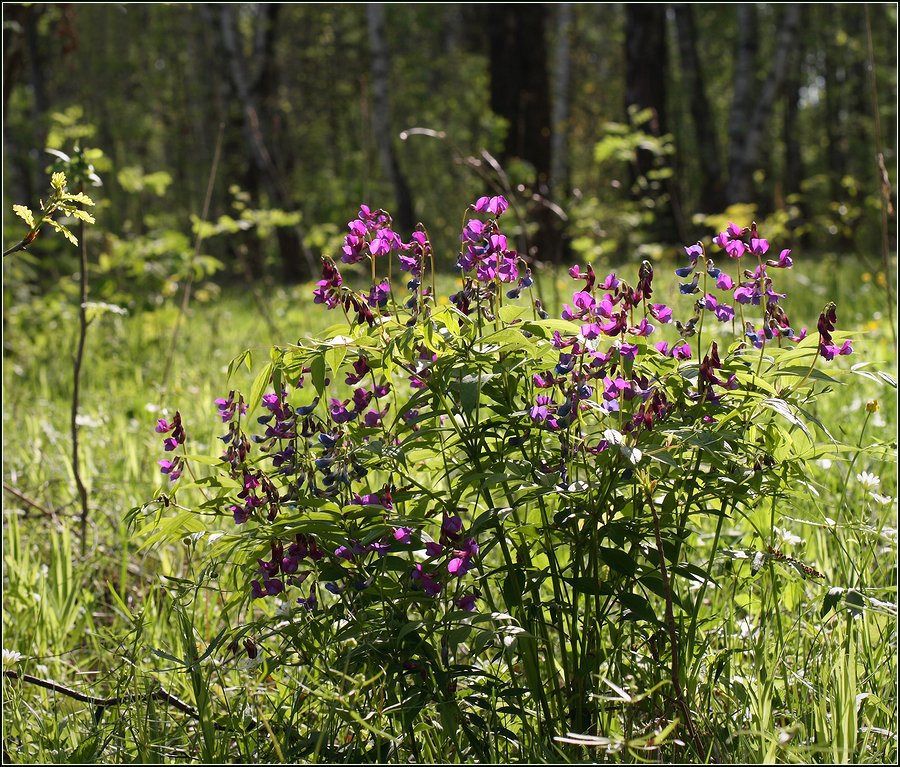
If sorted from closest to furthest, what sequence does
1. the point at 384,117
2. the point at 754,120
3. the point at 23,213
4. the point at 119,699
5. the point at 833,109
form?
the point at 23,213 → the point at 119,699 → the point at 754,120 → the point at 384,117 → the point at 833,109

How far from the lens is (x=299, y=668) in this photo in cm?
193

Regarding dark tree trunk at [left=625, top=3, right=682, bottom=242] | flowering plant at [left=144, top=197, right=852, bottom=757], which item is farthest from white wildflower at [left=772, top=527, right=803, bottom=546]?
dark tree trunk at [left=625, top=3, right=682, bottom=242]

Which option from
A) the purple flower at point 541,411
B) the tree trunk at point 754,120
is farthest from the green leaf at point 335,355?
the tree trunk at point 754,120

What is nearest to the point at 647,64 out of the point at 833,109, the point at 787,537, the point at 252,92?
the point at 252,92

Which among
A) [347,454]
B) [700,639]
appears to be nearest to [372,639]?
[347,454]

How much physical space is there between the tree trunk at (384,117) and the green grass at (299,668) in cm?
853

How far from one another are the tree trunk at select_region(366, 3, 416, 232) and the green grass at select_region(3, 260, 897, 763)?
8.53m

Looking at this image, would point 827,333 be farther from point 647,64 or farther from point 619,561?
point 647,64

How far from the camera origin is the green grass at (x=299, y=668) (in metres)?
1.51

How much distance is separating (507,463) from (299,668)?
79 centimetres

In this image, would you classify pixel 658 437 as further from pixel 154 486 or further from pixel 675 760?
pixel 154 486

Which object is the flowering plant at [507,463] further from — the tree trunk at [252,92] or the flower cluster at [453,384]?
the tree trunk at [252,92]

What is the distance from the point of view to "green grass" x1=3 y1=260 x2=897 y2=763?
151 cm

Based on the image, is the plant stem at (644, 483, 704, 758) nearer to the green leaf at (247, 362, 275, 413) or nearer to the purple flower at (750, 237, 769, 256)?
the purple flower at (750, 237, 769, 256)
